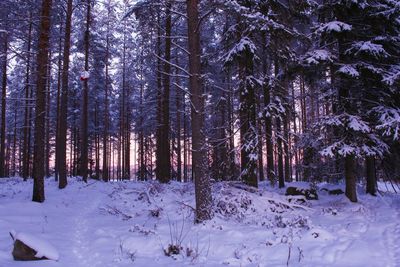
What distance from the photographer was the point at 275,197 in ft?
38.9

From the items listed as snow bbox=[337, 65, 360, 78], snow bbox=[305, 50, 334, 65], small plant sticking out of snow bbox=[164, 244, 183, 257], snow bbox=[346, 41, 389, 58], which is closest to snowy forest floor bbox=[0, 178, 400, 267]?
small plant sticking out of snow bbox=[164, 244, 183, 257]

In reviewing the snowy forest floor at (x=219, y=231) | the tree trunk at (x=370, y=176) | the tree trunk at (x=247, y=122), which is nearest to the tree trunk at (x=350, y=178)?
the snowy forest floor at (x=219, y=231)

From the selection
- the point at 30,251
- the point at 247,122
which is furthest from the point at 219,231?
the point at 247,122

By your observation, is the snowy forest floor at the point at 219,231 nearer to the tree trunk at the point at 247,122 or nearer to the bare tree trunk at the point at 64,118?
the tree trunk at the point at 247,122

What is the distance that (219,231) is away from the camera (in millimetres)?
8336

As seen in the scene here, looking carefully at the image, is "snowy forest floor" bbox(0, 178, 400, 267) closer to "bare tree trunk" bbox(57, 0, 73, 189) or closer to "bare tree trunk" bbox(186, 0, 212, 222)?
"bare tree trunk" bbox(186, 0, 212, 222)

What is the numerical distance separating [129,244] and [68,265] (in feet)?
5.49

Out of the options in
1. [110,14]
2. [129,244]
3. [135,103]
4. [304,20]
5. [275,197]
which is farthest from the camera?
[135,103]

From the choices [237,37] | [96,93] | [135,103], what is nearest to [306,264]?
[237,37]

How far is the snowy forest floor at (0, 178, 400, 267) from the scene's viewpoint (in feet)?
20.4

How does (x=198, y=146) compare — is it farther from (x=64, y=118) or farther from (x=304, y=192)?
(x=64, y=118)

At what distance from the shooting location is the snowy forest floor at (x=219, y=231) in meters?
6.20

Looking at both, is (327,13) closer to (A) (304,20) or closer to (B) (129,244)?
(A) (304,20)

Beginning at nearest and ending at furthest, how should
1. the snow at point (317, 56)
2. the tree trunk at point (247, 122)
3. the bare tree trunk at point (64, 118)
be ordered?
1. the snow at point (317, 56)
2. the tree trunk at point (247, 122)
3. the bare tree trunk at point (64, 118)
